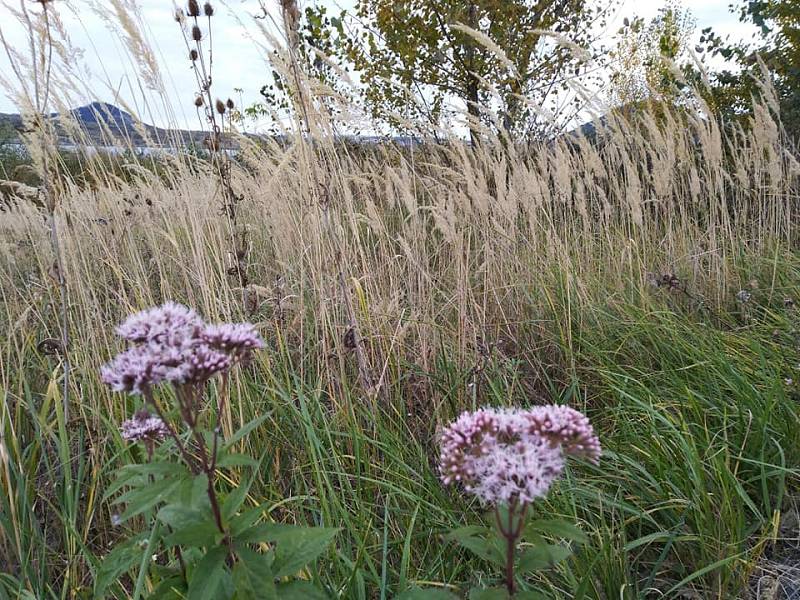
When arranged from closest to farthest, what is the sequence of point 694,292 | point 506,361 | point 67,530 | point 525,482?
point 525,482
point 67,530
point 506,361
point 694,292

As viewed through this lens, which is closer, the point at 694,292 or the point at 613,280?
the point at 694,292

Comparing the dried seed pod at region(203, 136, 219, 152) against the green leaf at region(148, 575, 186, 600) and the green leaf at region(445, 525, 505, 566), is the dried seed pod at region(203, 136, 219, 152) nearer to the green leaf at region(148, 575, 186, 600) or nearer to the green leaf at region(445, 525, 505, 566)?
the green leaf at region(148, 575, 186, 600)

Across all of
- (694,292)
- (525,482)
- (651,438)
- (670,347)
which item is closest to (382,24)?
(694,292)

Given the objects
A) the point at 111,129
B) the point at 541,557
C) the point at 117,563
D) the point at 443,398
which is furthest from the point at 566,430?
the point at 111,129

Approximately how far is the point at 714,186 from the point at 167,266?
131 inches

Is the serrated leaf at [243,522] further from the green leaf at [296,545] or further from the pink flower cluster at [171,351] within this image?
the pink flower cluster at [171,351]

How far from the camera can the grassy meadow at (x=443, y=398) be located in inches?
61.4

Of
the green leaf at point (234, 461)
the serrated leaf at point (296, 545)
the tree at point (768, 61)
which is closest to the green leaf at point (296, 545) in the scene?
the serrated leaf at point (296, 545)

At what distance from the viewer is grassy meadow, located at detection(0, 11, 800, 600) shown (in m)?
1.56

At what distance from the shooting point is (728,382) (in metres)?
2.12

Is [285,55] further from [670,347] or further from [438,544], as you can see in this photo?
[670,347]

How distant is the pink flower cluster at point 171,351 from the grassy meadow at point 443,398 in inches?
21.4

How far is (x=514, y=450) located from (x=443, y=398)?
130cm

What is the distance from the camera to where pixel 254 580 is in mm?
933
